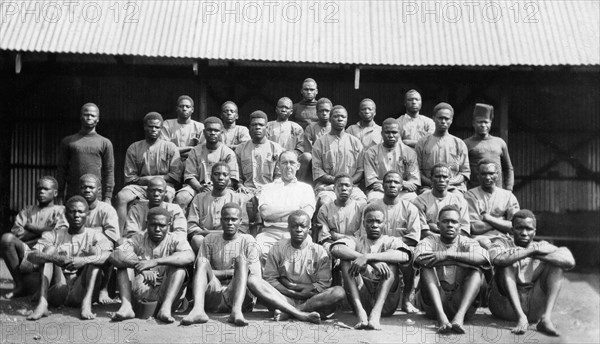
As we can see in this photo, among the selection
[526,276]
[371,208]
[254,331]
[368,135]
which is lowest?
[254,331]

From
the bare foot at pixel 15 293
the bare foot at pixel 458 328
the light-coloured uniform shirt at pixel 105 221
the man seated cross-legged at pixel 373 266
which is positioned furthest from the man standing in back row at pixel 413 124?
the bare foot at pixel 15 293

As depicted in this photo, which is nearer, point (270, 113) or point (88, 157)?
point (88, 157)

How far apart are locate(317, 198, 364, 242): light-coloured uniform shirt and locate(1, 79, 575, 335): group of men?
0.01 m

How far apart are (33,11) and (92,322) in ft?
21.5

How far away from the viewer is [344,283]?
26.4ft

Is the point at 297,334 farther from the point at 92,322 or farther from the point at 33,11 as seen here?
the point at 33,11

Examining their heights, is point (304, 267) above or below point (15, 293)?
above

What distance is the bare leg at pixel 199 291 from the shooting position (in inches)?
301

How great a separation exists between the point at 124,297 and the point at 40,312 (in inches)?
34.2

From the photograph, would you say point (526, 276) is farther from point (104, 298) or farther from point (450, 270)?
point (104, 298)

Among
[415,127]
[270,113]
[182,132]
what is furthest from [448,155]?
[270,113]

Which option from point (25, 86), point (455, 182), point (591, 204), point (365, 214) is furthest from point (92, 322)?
point (591, 204)

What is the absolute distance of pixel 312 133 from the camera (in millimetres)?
10539

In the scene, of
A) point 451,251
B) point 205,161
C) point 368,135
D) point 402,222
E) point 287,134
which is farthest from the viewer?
point 287,134
